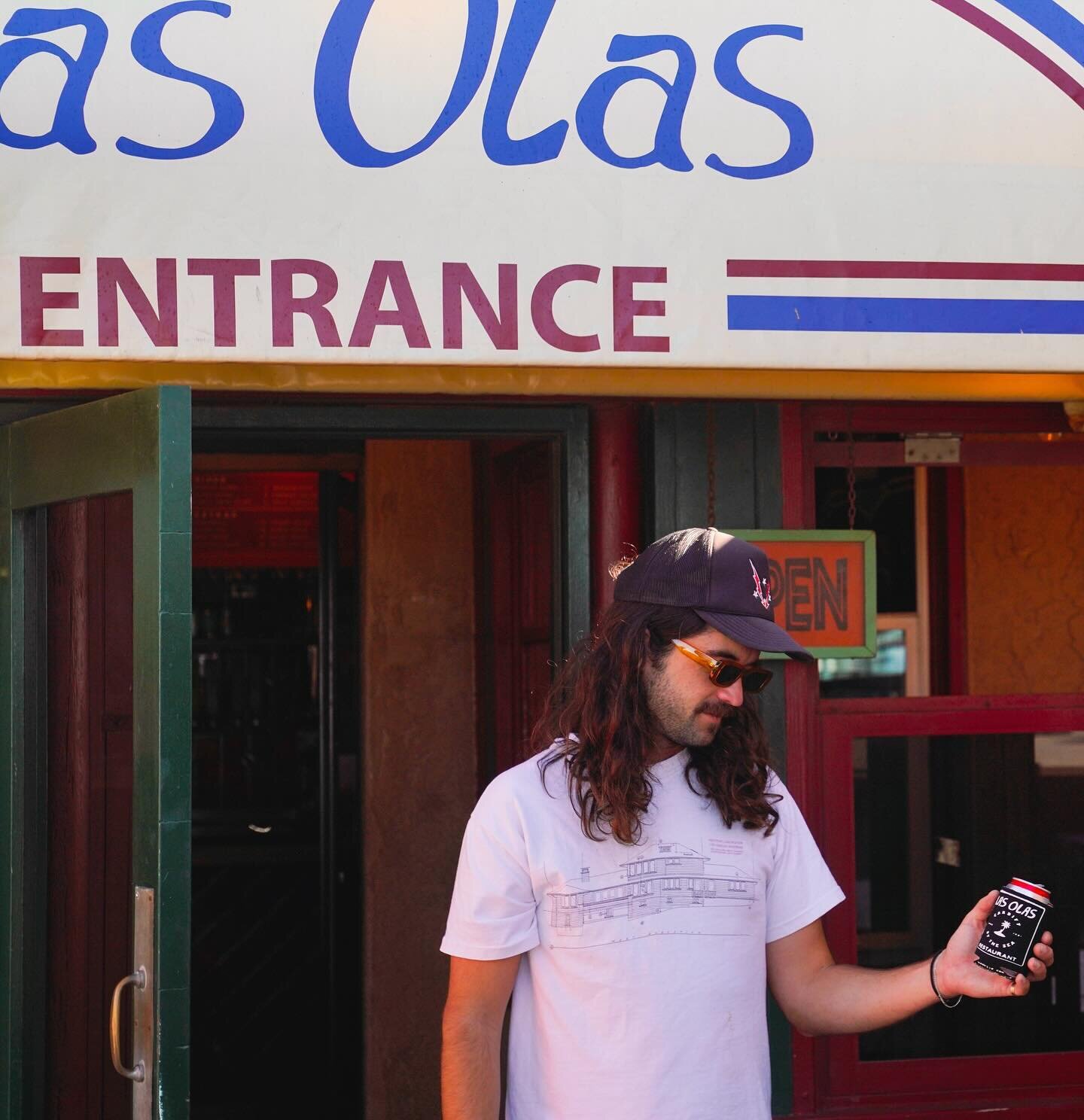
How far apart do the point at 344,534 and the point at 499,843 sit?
3.43m

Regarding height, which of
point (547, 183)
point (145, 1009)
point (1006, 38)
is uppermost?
point (1006, 38)

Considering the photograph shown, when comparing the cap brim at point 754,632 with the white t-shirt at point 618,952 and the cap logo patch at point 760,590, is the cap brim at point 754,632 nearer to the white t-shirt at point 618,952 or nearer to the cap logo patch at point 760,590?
the cap logo patch at point 760,590

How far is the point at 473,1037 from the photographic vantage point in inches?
91.8

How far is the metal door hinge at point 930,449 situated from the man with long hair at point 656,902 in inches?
54.0

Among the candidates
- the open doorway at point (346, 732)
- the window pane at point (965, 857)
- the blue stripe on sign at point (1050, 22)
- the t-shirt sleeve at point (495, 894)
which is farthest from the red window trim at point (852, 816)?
the t-shirt sleeve at point (495, 894)

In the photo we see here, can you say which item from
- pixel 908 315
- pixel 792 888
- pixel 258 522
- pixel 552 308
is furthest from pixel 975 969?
pixel 258 522

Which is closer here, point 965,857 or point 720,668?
point 720,668

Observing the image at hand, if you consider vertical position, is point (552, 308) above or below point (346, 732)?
above

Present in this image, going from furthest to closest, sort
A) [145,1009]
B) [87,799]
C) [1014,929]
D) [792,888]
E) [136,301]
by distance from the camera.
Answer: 1. [87,799]
2. [136,301]
3. [145,1009]
4. [792,888]
5. [1014,929]

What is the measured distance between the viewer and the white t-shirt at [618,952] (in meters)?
2.31

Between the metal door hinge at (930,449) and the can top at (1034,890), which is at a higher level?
the metal door hinge at (930,449)

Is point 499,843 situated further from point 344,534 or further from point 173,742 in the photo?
point 344,534

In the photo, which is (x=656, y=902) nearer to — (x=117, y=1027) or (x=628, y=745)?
(x=628, y=745)

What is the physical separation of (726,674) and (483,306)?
1.02 meters
